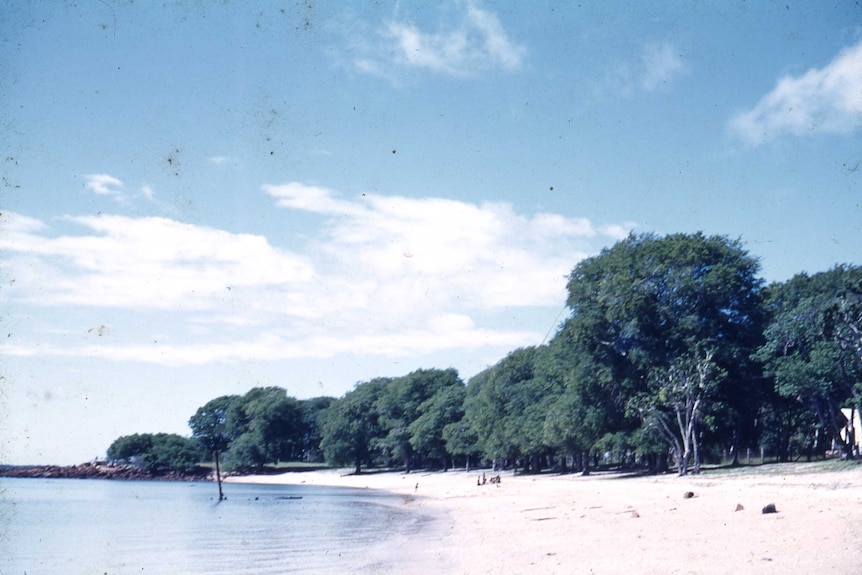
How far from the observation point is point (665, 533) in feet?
54.4

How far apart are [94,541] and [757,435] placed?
46.1 metres

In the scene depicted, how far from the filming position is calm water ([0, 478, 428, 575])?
19.9 meters

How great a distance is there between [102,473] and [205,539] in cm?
12086

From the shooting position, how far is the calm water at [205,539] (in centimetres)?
1989

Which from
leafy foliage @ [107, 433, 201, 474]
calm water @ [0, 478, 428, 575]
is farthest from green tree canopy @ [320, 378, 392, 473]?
calm water @ [0, 478, 428, 575]

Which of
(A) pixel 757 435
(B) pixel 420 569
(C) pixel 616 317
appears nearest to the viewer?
(B) pixel 420 569

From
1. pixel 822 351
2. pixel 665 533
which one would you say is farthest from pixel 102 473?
pixel 665 533

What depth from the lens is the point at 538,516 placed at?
82.0 ft

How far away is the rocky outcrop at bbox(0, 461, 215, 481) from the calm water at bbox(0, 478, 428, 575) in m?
81.8

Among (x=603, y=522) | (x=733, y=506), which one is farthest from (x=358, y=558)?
(x=733, y=506)

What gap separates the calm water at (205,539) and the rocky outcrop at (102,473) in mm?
81785

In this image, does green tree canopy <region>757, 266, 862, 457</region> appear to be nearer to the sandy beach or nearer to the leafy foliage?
the sandy beach

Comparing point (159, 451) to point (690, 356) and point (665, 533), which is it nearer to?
point (690, 356)

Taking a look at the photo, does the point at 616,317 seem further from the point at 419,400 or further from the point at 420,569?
the point at 419,400
